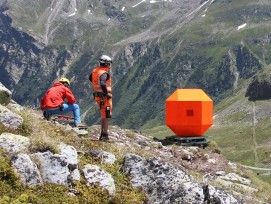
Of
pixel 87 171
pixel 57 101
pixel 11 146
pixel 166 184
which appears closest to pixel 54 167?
pixel 87 171

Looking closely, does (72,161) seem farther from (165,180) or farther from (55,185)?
(165,180)

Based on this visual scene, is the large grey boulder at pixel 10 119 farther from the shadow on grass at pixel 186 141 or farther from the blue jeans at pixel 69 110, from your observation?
the shadow on grass at pixel 186 141

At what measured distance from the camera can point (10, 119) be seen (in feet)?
45.4

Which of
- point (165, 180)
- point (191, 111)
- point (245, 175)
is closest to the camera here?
point (165, 180)

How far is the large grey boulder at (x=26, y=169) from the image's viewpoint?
1110 cm

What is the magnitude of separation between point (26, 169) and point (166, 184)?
12.7 feet

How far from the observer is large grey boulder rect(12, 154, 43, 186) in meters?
11.1

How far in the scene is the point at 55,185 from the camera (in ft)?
37.3

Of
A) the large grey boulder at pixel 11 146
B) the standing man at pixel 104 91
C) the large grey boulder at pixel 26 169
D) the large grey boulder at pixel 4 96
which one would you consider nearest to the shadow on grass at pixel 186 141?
the standing man at pixel 104 91

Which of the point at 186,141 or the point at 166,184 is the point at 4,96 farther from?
the point at 186,141

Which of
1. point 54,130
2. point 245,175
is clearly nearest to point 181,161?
point 245,175

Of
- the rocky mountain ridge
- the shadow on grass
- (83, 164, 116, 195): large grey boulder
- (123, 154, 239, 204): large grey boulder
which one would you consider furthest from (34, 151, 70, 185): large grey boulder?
the shadow on grass

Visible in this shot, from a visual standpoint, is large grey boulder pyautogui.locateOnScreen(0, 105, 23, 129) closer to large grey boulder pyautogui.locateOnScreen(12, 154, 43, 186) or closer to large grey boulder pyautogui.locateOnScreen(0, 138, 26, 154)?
large grey boulder pyautogui.locateOnScreen(0, 138, 26, 154)

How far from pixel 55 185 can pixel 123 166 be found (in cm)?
257
